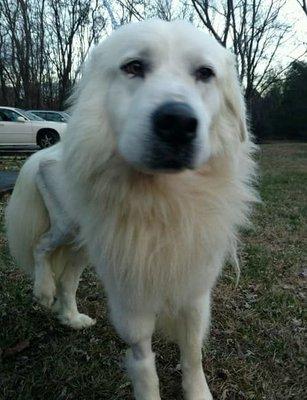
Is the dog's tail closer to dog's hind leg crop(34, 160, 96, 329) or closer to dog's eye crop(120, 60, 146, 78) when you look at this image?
dog's hind leg crop(34, 160, 96, 329)

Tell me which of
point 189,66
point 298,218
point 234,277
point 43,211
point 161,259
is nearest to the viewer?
point 189,66

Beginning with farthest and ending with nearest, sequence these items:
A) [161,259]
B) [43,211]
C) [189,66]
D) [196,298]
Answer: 1. [43,211]
2. [196,298]
3. [161,259]
4. [189,66]

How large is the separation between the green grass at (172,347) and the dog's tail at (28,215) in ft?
1.39

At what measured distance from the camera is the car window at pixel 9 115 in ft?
51.8

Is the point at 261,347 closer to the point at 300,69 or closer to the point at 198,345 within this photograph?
the point at 198,345

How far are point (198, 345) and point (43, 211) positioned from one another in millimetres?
1257

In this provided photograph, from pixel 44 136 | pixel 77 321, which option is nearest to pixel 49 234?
pixel 77 321

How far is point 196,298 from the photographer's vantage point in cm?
201

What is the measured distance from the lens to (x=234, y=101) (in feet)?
6.15

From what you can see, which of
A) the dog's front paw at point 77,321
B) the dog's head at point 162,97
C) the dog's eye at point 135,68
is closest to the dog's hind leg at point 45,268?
the dog's front paw at point 77,321

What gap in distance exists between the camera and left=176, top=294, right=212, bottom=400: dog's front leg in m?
2.09

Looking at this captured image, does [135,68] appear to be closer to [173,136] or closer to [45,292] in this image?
[173,136]

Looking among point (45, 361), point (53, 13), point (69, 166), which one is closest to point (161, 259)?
point (69, 166)

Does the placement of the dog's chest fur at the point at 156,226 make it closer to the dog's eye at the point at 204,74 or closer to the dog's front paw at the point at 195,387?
the dog's eye at the point at 204,74
